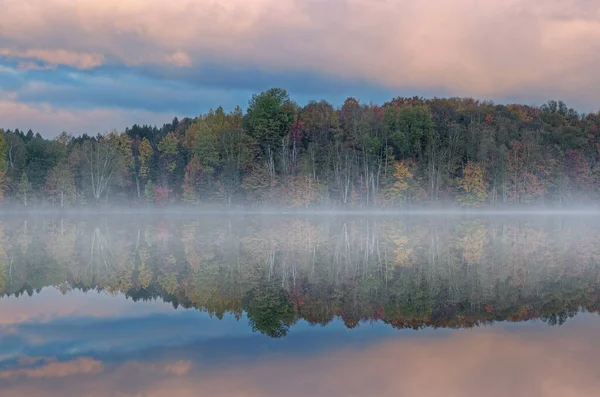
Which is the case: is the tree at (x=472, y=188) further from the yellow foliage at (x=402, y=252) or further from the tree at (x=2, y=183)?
the tree at (x=2, y=183)

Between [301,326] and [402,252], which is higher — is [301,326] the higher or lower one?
the higher one

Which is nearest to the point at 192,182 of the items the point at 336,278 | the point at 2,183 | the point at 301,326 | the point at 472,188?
the point at 2,183

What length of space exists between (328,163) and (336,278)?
67979 millimetres

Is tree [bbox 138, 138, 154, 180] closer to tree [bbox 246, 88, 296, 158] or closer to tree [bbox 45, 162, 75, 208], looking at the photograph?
tree [bbox 45, 162, 75, 208]

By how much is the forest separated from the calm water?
62379mm

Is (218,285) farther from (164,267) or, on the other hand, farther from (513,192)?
(513,192)

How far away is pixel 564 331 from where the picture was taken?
1126 cm

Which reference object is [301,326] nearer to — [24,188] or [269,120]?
[269,120]

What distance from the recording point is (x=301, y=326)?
11.6 metres

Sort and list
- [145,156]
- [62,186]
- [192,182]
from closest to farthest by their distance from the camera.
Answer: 1. [192,182]
2. [62,186]
3. [145,156]

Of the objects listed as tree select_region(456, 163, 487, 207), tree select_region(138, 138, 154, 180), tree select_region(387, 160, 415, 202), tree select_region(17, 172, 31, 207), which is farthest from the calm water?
tree select_region(138, 138, 154, 180)

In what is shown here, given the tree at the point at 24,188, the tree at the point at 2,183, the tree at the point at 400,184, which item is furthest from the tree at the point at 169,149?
the tree at the point at 400,184

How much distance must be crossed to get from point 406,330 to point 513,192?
271 ft

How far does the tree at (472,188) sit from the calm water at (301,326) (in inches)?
2567
